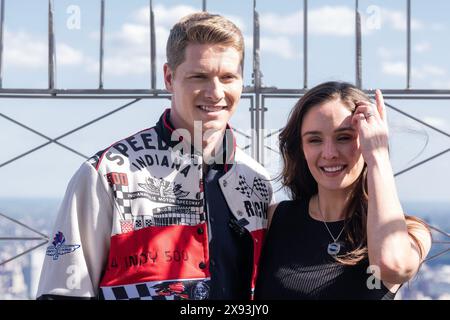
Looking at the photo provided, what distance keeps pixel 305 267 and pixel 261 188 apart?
0.47 m

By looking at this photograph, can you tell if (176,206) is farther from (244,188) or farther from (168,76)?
(168,76)

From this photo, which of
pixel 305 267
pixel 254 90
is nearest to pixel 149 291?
pixel 305 267

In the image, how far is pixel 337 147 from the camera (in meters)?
2.90

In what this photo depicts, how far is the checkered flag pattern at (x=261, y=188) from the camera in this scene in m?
3.23

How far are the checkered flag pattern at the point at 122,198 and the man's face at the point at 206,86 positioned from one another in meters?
0.33

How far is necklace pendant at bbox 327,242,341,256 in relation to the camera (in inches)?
113

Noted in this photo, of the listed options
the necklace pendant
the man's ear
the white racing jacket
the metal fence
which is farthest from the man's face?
the metal fence

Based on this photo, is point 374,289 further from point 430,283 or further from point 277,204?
point 430,283

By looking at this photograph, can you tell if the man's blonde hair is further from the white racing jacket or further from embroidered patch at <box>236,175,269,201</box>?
embroidered patch at <box>236,175,269,201</box>

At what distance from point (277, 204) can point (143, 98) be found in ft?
9.25

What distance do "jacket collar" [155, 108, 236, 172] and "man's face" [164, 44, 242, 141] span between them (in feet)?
0.12

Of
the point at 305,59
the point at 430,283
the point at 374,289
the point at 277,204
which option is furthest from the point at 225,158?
the point at 430,283

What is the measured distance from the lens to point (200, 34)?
288cm

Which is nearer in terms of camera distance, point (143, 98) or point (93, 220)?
point (93, 220)
